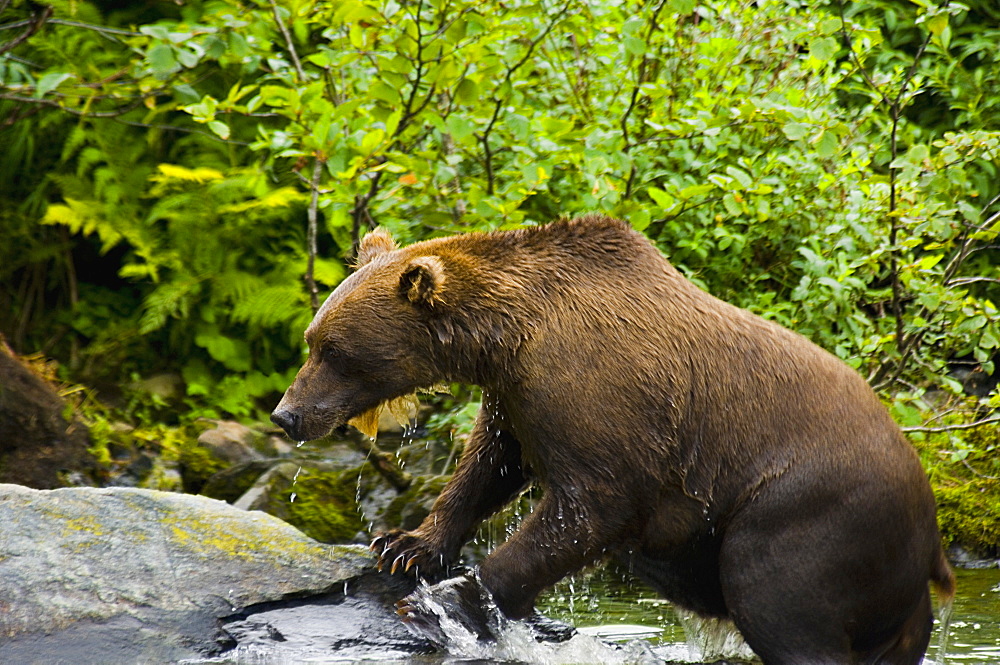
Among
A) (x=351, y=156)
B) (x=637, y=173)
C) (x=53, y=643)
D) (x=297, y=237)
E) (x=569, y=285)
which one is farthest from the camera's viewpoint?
(x=297, y=237)

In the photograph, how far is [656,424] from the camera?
15.4ft

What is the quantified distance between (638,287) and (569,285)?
31 cm

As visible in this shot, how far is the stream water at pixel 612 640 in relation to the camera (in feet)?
15.7

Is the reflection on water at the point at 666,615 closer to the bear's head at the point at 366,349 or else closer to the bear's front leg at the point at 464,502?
the bear's front leg at the point at 464,502

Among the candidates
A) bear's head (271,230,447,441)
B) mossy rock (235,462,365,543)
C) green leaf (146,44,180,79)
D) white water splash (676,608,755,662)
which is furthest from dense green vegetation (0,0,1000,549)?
white water splash (676,608,755,662)

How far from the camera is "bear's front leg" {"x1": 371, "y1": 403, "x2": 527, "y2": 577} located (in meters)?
5.14

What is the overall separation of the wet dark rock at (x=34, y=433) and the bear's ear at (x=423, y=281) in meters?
4.64

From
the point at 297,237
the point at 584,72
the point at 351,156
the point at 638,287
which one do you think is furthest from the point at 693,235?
the point at 297,237

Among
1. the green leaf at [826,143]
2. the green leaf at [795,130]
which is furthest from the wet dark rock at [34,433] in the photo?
the green leaf at [826,143]

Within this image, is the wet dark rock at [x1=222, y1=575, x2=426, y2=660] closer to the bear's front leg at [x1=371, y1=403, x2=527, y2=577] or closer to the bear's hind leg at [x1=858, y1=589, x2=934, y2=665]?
the bear's front leg at [x1=371, y1=403, x2=527, y2=577]

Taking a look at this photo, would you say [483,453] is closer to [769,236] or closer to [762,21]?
[769,236]

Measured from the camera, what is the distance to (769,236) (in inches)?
336

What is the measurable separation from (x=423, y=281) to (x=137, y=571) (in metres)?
1.79

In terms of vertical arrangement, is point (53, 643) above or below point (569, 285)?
below
